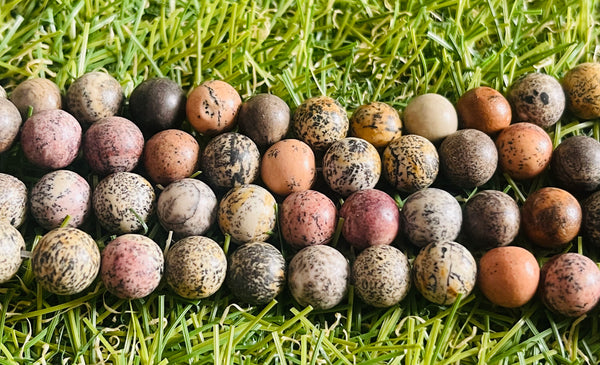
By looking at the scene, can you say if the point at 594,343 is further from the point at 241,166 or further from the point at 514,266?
the point at 241,166

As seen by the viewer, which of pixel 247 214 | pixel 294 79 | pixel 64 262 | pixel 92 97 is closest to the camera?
pixel 64 262

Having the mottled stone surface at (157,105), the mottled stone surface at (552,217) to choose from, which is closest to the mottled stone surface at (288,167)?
the mottled stone surface at (157,105)

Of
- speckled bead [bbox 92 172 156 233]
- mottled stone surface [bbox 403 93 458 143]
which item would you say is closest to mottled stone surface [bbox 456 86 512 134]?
mottled stone surface [bbox 403 93 458 143]

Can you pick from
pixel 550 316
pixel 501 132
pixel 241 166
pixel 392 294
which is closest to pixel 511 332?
pixel 550 316

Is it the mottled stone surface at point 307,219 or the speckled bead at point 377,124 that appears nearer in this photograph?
the mottled stone surface at point 307,219

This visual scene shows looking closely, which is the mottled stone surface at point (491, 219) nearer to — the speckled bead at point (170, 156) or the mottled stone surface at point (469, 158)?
the mottled stone surface at point (469, 158)

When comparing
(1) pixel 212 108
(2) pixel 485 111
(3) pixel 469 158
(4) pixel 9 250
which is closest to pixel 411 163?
(3) pixel 469 158

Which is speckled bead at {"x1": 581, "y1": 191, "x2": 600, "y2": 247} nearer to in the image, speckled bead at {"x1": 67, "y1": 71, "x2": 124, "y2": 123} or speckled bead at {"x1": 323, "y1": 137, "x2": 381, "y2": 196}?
speckled bead at {"x1": 323, "y1": 137, "x2": 381, "y2": 196}

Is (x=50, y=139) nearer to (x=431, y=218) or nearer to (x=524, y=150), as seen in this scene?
(x=431, y=218)
